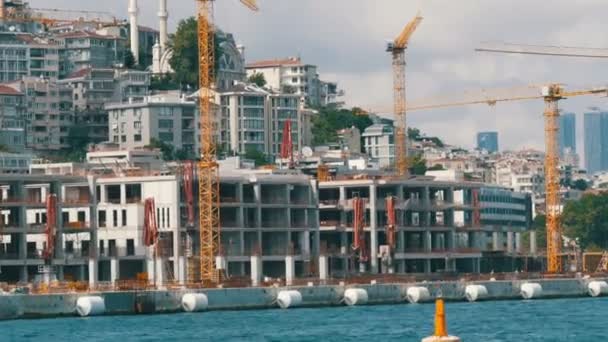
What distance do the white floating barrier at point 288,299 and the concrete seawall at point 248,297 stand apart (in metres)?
0.64

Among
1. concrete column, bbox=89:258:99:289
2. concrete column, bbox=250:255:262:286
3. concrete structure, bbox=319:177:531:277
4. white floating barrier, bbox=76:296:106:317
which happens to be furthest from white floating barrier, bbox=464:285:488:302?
white floating barrier, bbox=76:296:106:317

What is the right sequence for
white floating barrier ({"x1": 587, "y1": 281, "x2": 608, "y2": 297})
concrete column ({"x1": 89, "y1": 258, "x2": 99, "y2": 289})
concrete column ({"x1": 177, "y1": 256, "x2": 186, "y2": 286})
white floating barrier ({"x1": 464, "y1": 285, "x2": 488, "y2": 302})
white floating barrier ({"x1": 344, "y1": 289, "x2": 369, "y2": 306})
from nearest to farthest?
white floating barrier ({"x1": 344, "y1": 289, "x2": 369, "y2": 306}), white floating barrier ({"x1": 464, "y1": 285, "x2": 488, "y2": 302}), concrete column ({"x1": 177, "y1": 256, "x2": 186, "y2": 286}), concrete column ({"x1": 89, "y1": 258, "x2": 99, "y2": 289}), white floating barrier ({"x1": 587, "y1": 281, "x2": 608, "y2": 297})

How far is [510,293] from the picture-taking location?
526 ft

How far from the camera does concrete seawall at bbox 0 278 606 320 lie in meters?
127

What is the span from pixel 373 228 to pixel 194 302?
180ft

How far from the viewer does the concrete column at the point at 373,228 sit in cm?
18662

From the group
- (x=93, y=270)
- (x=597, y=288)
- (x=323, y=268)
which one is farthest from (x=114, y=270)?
(x=597, y=288)

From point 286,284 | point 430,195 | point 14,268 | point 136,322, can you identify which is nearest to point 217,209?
point 286,284

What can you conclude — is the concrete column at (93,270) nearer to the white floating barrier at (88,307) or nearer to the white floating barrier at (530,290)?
the white floating barrier at (88,307)

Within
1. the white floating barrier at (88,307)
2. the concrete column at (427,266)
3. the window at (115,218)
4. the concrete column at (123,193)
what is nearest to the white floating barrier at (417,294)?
the window at (115,218)

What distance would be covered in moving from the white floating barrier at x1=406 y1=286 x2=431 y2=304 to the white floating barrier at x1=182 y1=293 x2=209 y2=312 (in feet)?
66.9

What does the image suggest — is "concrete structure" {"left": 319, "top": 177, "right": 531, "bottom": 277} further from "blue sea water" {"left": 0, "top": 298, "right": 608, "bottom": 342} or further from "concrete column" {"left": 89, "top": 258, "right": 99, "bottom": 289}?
"blue sea water" {"left": 0, "top": 298, "right": 608, "bottom": 342}

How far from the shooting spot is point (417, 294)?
150 m

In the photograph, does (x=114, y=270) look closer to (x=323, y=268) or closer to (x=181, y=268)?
(x=181, y=268)
